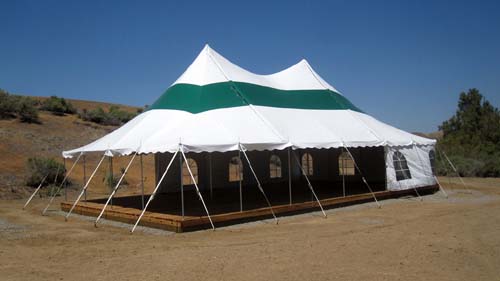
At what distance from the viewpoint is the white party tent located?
36.1 feet

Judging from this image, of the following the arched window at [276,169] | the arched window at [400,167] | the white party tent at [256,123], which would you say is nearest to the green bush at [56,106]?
the arched window at [276,169]

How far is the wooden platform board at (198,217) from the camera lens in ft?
31.5

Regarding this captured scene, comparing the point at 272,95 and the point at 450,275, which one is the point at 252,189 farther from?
the point at 450,275

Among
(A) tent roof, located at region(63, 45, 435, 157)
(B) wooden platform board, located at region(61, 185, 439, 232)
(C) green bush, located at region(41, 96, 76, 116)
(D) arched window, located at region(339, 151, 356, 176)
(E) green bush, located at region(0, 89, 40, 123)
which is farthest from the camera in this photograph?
(C) green bush, located at region(41, 96, 76, 116)

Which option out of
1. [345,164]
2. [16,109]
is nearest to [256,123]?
[345,164]

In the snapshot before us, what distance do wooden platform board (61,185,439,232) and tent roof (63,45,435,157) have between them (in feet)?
4.51

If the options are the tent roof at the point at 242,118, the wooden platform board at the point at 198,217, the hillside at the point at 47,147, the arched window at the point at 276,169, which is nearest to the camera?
the wooden platform board at the point at 198,217

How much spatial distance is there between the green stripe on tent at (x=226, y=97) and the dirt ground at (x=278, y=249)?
3.53 m

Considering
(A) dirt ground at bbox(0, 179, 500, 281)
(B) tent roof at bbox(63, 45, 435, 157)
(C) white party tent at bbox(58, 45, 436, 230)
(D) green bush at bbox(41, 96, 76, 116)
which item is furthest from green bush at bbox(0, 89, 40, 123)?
(A) dirt ground at bbox(0, 179, 500, 281)

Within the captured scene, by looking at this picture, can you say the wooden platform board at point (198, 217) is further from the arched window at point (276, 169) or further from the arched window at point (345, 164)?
the arched window at point (276, 169)

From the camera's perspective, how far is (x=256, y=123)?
472 inches

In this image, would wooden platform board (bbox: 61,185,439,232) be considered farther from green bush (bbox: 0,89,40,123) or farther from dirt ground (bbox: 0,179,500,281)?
green bush (bbox: 0,89,40,123)

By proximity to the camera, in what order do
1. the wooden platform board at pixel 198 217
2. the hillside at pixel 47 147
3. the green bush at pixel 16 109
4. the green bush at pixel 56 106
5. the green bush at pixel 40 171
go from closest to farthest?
the wooden platform board at pixel 198 217, the green bush at pixel 40 171, the hillside at pixel 47 147, the green bush at pixel 16 109, the green bush at pixel 56 106

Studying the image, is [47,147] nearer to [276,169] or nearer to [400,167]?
[276,169]
